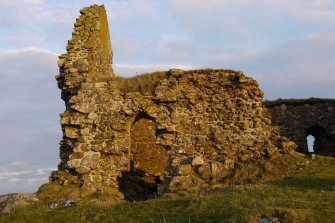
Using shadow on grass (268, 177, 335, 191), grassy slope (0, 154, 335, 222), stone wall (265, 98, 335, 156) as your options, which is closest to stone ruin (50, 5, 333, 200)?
shadow on grass (268, 177, 335, 191)

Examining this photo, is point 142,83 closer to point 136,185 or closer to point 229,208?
point 136,185

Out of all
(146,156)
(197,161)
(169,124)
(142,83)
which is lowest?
(197,161)

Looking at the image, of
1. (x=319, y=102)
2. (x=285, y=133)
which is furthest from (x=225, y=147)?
(x=319, y=102)

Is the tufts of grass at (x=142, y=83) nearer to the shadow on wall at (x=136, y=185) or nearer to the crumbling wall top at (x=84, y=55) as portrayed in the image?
the crumbling wall top at (x=84, y=55)

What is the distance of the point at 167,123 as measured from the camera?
14570 millimetres

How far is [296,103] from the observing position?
1889 centimetres

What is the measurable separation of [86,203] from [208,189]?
→ 4.12 meters

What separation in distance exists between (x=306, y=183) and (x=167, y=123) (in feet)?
15.2

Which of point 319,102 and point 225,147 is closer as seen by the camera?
point 225,147

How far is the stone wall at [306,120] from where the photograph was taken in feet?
60.4

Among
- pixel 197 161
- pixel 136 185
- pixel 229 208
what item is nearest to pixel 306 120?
pixel 197 161

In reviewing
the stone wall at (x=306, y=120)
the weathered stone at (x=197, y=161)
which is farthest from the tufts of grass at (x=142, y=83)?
the stone wall at (x=306, y=120)

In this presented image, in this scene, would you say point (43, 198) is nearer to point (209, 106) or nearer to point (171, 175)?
point (171, 175)

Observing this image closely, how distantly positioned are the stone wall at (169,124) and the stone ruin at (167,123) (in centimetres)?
3
